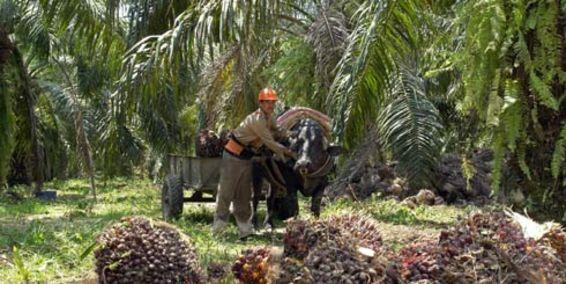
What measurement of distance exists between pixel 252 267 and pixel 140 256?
0.69 metres

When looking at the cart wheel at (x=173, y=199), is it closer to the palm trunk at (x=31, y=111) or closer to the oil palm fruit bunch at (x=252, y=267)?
the palm trunk at (x=31, y=111)

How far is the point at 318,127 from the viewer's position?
29.5 ft

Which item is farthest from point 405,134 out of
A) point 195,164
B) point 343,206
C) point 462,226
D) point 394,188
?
point 462,226

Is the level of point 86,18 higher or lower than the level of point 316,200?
higher

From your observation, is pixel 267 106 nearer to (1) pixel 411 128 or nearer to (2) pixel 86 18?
(1) pixel 411 128

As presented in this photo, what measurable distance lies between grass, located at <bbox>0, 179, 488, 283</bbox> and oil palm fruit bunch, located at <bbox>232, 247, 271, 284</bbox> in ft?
0.81

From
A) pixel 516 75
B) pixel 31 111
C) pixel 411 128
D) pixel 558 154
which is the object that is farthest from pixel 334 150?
pixel 31 111

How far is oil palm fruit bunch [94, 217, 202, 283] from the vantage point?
4793 mm

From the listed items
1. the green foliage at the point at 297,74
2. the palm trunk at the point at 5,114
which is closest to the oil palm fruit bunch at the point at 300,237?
the palm trunk at the point at 5,114

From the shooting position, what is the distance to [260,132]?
8.79 m

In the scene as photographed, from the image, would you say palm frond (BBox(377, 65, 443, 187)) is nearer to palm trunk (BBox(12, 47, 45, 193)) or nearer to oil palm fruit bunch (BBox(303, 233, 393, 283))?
palm trunk (BBox(12, 47, 45, 193))

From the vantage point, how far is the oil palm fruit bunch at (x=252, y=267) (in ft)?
16.1

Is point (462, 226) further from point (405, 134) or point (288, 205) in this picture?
point (405, 134)

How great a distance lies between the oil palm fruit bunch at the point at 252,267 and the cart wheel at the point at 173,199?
5.53m
